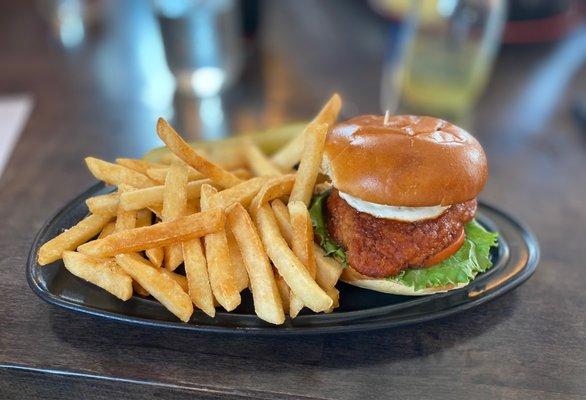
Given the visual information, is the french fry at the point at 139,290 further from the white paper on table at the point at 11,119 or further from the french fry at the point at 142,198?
the white paper on table at the point at 11,119

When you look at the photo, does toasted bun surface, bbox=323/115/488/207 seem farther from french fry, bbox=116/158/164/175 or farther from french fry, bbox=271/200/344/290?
french fry, bbox=116/158/164/175

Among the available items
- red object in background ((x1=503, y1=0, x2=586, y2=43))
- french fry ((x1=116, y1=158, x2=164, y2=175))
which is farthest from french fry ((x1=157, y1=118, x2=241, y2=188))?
red object in background ((x1=503, y1=0, x2=586, y2=43))

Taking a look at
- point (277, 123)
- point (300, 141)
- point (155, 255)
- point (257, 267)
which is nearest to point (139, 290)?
point (155, 255)

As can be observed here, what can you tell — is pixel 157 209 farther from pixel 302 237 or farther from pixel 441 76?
pixel 441 76

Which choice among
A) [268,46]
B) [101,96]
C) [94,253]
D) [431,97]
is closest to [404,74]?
[431,97]

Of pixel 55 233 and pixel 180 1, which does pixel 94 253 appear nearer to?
pixel 55 233

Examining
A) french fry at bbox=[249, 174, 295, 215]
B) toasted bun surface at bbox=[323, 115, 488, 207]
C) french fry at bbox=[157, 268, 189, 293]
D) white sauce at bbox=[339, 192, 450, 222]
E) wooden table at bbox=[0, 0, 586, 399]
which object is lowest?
wooden table at bbox=[0, 0, 586, 399]
